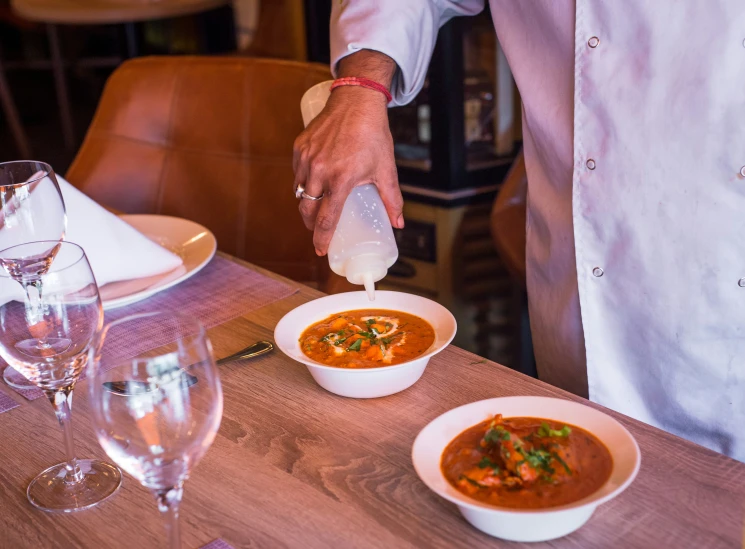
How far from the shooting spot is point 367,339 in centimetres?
111

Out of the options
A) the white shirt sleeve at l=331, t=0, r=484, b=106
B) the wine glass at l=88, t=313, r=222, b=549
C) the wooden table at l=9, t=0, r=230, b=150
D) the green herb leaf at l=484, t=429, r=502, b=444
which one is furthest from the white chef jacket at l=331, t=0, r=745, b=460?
the wooden table at l=9, t=0, r=230, b=150

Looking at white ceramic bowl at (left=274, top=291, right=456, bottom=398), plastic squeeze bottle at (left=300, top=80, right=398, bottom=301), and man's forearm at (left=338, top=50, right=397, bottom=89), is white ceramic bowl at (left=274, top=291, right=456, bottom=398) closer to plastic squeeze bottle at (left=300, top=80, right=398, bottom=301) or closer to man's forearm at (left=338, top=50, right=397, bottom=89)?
plastic squeeze bottle at (left=300, top=80, right=398, bottom=301)

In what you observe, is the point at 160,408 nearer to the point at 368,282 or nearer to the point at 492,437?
the point at 492,437

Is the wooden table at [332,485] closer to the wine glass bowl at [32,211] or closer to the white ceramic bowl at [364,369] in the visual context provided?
the white ceramic bowl at [364,369]

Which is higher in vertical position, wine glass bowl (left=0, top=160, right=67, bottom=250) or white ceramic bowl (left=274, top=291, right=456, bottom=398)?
wine glass bowl (left=0, top=160, right=67, bottom=250)

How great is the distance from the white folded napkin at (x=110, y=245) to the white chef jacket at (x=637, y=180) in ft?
1.52

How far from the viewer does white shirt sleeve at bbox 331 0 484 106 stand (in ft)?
4.59

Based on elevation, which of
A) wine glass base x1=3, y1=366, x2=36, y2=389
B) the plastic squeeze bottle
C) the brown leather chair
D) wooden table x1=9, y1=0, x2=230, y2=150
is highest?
wooden table x1=9, y1=0, x2=230, y2=150

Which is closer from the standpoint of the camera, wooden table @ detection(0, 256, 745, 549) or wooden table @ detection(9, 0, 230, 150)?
wooden table @ detection(0, 256, 745, 549)

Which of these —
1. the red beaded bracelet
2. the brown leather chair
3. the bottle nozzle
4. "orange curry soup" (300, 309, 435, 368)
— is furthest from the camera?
the brown leather chair

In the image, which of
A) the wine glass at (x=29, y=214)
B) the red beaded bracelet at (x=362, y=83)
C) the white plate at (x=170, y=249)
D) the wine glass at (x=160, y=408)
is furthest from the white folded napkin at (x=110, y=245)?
the wine glass at (x=160, y=408)

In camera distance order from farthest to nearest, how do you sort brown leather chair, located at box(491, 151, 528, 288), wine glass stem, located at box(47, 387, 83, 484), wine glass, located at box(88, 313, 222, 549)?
1. brown leather chair, located at box(491, 151, 528, 288)
2. wine glass stem, located at box(47, 387, 83, 484)
3. wine glass, located at box(88, 313, 222, 549)

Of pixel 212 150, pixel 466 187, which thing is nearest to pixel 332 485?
pixel 212 150

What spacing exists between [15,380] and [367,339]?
0.50 meters
